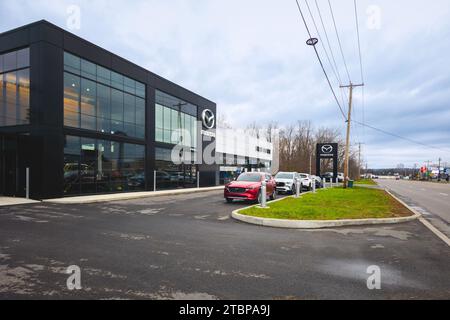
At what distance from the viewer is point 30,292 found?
11.9 ft

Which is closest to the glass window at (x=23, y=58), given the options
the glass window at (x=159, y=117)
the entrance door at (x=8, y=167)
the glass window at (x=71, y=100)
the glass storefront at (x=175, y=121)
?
the glass window at (x=71, y=100)

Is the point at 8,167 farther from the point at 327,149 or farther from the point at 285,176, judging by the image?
the point at 327,149

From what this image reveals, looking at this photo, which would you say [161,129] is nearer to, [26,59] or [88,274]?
[26,59]

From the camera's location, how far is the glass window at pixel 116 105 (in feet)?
66.3

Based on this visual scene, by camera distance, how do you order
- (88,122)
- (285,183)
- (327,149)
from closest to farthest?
(88,122)
(285,183)
(327,149)

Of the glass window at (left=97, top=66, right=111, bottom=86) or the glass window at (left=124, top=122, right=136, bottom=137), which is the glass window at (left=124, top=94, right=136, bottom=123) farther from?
the glass window at (left=97, top=66, right=111, bottom=86)

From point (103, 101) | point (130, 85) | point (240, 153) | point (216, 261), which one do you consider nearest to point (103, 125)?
point (103, 101)

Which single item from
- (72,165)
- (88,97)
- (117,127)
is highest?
(88,97)

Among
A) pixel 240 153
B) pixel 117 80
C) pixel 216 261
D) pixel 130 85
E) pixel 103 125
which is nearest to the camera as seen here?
pixel 216 261

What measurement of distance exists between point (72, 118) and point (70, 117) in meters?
A: 0.14

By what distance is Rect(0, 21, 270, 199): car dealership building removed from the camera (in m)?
15.4

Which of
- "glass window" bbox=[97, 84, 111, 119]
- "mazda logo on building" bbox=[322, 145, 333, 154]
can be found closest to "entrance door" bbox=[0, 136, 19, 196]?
"glass window" bbox=[97, 84, 111, 119]

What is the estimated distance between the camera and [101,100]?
19.2m

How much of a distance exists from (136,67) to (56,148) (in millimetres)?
10056
